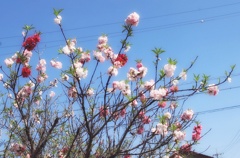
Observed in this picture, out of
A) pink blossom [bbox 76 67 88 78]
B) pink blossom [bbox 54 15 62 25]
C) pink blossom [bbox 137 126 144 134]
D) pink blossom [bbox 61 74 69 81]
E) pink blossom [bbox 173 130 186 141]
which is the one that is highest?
pink blossom [bbox 54 15 62 25]

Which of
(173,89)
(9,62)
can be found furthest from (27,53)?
(173,89)

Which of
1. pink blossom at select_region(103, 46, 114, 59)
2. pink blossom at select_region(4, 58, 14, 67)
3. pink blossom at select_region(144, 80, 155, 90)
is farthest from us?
pink blossom at select_region(4, 58, 14, 67)

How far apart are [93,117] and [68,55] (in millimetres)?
1091

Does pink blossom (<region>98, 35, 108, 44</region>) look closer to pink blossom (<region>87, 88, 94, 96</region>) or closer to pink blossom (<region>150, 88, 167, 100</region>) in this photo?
pink blossom (<region>87, 88, 94, 96</region>)

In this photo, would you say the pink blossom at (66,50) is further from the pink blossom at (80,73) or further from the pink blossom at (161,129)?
the pink blossom at (161,129)

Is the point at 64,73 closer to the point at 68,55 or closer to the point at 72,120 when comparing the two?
the point at 68,55

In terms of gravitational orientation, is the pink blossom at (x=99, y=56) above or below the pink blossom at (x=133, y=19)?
below

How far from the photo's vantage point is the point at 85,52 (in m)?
6.12

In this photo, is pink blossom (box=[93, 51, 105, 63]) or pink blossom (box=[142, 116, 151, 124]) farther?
pink blossom (box=[142, 116, 151, 124])

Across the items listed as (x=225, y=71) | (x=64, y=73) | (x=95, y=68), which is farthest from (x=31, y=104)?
(x=225, y=71)

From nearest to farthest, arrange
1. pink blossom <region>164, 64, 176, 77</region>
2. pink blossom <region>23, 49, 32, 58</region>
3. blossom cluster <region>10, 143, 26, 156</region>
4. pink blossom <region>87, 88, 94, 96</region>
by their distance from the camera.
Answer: pink blossom <region>164, 64, 176, 77</region>, pink blossom <region>87, 88, 94, 96</region>, pink blossom <region>23, 49, 32, 58</region>, blossom cluster <region>10, 143, 26, 156</region>

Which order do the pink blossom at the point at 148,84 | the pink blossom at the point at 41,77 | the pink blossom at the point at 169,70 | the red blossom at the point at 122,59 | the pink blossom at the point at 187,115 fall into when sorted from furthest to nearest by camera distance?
the pink blossom at the point at 41,77
the pink blossom at the point at 187,115
the red blossom at the point at 122,59
the pink blossom at the point at 148,84
the pink blossom at the point at 169,70

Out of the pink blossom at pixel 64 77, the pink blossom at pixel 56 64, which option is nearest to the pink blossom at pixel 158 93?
the pink blossom at pixel 64 77

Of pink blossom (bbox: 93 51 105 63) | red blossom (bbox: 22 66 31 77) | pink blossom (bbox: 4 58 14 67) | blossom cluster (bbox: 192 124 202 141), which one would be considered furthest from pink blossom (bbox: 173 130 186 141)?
pink blossom (bbox: 4 58 14 67)
